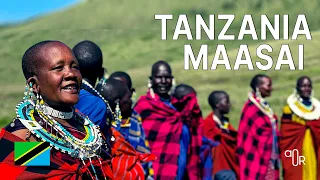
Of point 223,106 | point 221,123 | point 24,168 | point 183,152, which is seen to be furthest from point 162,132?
point 24,168

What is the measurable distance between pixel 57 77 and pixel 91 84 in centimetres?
173

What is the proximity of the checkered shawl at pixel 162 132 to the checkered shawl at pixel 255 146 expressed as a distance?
247 cm

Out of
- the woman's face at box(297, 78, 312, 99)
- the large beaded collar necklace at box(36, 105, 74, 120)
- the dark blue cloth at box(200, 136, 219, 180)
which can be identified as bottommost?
the dark blue cloth at box(200, 136, 219, 180)

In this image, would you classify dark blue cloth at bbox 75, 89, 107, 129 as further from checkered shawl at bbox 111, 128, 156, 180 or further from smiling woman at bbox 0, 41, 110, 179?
checkered shawl at bbox 111, 128, 156, 180

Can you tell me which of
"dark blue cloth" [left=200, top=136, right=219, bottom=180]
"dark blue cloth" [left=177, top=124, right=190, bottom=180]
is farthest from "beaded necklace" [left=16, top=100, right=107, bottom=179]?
"dark blue cloth" [left=200, top=136, right=219, bottom=180]

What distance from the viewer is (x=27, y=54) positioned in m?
3.69

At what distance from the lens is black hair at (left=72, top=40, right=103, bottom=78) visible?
17.9ft

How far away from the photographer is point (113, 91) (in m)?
6.56

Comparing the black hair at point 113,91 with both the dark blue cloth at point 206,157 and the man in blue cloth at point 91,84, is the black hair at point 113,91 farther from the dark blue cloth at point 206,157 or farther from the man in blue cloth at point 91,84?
the dark blue cloth at point 206,157

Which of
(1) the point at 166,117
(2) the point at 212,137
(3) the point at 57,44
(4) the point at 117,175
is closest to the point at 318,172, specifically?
(2) the point at 212,137

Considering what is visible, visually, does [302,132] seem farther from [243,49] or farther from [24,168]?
[24,168]

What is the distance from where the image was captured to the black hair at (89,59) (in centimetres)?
545

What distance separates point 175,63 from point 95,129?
62.7 ft

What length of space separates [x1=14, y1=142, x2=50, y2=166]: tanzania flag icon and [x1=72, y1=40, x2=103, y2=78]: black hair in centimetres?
196
